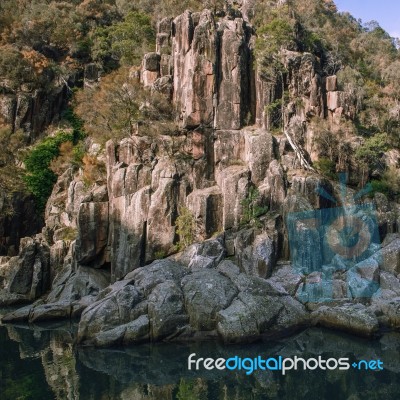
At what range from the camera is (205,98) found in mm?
35406

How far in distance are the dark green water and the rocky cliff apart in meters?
1.06

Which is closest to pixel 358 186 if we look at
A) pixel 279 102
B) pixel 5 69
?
pixel 279 102

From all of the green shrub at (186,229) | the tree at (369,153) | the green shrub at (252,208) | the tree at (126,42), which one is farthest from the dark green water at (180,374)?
the tree at (126,42)

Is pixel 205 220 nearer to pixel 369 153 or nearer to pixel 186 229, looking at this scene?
pixel 186 229

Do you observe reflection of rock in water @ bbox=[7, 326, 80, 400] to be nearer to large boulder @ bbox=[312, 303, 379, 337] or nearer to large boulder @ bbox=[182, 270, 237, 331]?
large boulder @ bbox=[182, 270, 237, 331]

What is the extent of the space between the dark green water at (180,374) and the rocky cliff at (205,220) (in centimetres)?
106

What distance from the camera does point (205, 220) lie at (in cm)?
3127

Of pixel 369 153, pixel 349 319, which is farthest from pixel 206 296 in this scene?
pixel 369 153

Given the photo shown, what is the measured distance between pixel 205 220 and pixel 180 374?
15.1 metres

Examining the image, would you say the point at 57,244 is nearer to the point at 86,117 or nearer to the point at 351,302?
the point at 86,117

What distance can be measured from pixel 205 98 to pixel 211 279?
1703 cm

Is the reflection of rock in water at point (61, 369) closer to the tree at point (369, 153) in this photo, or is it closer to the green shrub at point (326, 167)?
the green shrub at point (326, 167)

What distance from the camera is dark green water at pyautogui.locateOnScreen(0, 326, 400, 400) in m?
15.2

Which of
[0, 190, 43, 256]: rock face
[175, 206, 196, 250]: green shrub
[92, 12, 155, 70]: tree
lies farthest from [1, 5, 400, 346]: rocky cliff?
[92, 12, 155, 70]: tree
